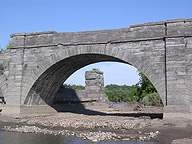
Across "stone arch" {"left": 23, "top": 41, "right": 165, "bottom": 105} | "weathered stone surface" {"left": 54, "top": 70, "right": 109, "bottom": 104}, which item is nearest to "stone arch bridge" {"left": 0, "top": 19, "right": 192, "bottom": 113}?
"stone arch" {"left": 23, "top": 41, "right": 165, "bottom": 105}

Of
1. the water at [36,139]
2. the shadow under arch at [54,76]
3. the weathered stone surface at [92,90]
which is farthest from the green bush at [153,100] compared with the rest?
the water at [36,139]

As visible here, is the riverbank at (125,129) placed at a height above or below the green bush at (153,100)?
below

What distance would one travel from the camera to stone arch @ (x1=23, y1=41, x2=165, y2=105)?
10.4 meters

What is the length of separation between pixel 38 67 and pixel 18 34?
2.47m

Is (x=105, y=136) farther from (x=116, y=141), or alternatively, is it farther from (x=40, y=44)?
(x=40, y=44)

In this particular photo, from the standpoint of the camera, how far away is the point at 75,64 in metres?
13.5

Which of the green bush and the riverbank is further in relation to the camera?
the green bush

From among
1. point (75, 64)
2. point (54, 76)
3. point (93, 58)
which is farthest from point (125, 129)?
point (54, 76)

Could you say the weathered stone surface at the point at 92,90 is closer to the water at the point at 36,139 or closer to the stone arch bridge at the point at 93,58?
the stone arch bridge at the point at 93,58

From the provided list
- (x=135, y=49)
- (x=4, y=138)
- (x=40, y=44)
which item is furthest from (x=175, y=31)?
(x=4, y=138)

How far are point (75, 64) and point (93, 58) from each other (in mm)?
1358

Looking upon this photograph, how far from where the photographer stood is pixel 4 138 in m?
7.49

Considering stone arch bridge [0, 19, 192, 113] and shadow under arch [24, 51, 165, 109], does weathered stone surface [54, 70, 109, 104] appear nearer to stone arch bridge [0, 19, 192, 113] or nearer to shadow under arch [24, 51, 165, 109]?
shadow under arch [24, 51, 165, 109]

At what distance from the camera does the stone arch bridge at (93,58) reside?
9.95 m
